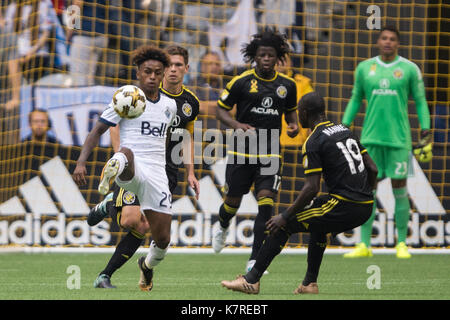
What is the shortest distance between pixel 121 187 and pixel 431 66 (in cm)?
656

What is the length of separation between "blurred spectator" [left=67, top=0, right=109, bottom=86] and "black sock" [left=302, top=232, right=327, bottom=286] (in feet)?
17.9

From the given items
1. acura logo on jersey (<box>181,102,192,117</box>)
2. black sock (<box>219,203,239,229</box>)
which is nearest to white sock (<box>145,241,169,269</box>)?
acura logo on jersey (<box>181,102,192,117</box>)

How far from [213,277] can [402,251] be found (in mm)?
2973

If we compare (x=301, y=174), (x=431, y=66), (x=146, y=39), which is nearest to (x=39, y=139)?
(x=146, y=39)

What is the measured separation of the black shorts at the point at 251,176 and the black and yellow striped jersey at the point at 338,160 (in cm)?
165

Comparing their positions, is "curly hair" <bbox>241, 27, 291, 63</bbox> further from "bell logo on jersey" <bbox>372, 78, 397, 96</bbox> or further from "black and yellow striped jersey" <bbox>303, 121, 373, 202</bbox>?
"bell logo on jersey" <bbox>372, 78, 397, 96</bbox>

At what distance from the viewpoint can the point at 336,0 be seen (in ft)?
41.3

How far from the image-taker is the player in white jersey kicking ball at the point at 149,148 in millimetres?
6805

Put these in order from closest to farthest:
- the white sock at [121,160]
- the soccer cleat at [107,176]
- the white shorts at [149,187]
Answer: the soccer cleat at [107,176], the white sock at [121,160], the white shorts at [149,187]

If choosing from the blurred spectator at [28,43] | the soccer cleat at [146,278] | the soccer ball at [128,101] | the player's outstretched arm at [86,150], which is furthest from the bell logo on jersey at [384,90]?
the player's outstretched arm at [86,150]

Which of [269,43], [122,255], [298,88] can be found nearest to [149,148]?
[122,255]

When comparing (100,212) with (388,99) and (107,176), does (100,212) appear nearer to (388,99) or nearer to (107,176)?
(107,176)

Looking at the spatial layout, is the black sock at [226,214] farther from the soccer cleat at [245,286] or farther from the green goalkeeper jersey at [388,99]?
the soccer cleat at [245,286]

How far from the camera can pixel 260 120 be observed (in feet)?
28.8
